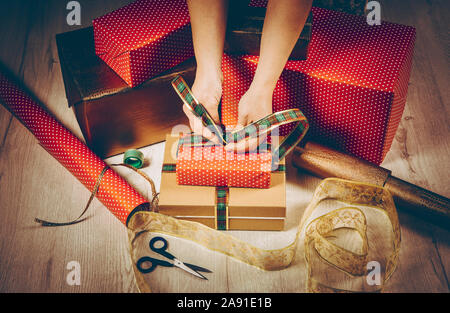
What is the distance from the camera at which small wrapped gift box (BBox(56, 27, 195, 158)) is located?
886 millimetres

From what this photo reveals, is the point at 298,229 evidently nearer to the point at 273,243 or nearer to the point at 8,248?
the point at 273,243

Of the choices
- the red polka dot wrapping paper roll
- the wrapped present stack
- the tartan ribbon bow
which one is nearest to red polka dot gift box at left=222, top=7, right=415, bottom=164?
the wrapped present stack

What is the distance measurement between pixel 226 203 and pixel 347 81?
39 cm

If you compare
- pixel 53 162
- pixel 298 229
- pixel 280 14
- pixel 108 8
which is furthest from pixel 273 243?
pixel 108 8

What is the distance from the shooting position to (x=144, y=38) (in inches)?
34.5

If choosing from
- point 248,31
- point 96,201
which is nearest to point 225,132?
point 248,31

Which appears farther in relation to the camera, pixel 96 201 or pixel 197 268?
pixel 96 201

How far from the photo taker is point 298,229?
83cm

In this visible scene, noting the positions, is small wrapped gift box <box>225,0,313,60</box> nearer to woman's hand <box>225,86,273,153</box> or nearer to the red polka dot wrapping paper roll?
woman's hand <box>225,86,273,153</box>

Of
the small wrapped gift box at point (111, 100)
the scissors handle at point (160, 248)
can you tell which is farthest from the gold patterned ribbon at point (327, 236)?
the small wrapped gift box at point (111, 100)

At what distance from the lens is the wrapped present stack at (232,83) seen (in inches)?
32.8

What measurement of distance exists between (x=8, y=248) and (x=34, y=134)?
0.28m

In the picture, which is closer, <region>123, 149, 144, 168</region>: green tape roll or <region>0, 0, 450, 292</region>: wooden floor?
<region>0, 0, 450, 292</region>: wooden floor

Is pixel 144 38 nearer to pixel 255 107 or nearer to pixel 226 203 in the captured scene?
pixel 255 107
